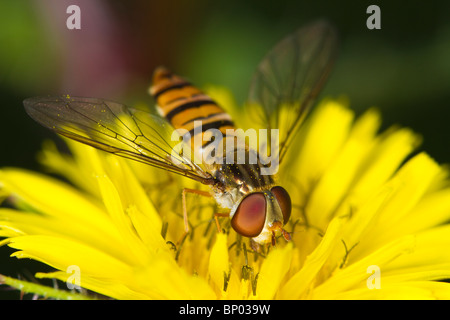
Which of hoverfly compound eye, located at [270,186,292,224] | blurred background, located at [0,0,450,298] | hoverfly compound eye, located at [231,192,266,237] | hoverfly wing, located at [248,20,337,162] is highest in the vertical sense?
blurred background, located at [0,0,450,298]

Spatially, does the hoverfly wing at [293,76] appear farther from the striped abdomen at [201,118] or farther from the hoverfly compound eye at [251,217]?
the hoverfly compound eye at [251,217]

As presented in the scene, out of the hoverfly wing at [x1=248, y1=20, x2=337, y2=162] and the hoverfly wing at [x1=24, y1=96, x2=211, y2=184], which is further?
the hoverfly wing at [x1=248, y1=20, x2=337, y2=162]

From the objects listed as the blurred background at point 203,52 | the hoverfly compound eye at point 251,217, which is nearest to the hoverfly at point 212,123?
the hoverfly compound eye at point 251,217

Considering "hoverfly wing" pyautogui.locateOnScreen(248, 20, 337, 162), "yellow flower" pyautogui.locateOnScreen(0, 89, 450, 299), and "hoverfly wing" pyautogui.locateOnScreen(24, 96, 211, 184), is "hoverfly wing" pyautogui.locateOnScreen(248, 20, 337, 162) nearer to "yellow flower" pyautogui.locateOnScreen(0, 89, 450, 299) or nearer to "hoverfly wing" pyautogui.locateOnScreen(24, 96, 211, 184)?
"yellow flower" pyautogui.locateOnScreen(0, 89, 450, 299)

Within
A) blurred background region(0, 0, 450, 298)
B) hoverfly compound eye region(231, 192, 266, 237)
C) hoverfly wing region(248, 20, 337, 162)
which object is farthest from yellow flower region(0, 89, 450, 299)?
blurred background region(0, 0, 450, 298)

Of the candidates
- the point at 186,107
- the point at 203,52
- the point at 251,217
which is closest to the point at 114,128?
the point at 186,107

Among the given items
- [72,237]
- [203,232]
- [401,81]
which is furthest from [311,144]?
[72,237]

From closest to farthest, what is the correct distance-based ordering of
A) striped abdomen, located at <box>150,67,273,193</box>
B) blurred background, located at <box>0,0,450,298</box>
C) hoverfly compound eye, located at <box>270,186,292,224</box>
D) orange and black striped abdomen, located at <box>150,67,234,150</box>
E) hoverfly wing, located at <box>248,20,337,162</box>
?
hoverfly compound eye, located at <box>270,186,292,224</box>
striped abdomen, located at <box>150,67,273,193</box>
orange and black striped abdomen, located at <box>150,67,234,150</box>
hoverfly wing, located at <box>248,20,337,162</box>
blurred background, located at <box>0,0,450,298</box>
